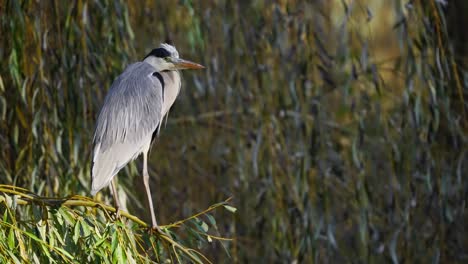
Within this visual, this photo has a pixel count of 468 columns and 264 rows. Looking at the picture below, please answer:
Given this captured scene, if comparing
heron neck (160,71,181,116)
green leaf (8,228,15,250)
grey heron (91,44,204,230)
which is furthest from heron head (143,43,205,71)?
green leaf (8,228,15,250)

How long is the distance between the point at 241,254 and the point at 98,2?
45.4 inches

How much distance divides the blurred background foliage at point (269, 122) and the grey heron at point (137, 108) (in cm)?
16

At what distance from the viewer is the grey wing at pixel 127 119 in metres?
2.43

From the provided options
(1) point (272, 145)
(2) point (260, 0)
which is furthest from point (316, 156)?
(2) point (260, 0)

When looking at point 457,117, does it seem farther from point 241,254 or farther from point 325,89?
point 241,254

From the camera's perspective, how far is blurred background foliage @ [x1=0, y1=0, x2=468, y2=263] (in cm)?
266

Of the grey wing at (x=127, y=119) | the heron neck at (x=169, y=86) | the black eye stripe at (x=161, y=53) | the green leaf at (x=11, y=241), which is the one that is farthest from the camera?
the heron neck at (x=169, y=86)

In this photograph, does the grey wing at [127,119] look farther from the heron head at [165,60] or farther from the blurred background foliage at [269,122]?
the blurred background foliage at [269,122]

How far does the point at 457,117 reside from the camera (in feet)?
10.5

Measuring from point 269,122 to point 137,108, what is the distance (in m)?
0.62

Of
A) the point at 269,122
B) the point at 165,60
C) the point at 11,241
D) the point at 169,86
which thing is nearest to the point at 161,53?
the point at 165,60

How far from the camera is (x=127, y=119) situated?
8.59 feet

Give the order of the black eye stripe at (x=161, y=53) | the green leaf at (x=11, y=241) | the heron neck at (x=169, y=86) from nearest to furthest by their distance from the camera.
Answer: the green leaf at (x=11, y=241), the black eye stripe at (x=161, y=53), the heron neck at (x=169, y=86)

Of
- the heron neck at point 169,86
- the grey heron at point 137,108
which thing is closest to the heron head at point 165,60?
the grey heron at point 137,108
